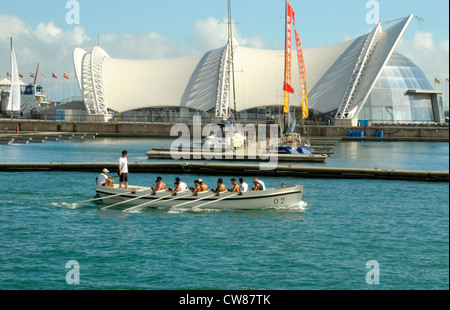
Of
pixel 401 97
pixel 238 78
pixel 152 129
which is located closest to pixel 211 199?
pixel 152 129

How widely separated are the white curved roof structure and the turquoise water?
63592 millimetres

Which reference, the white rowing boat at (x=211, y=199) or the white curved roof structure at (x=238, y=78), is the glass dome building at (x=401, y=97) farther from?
the white rowing boat at (x=211, y=199)

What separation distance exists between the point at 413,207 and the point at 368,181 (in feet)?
37.4

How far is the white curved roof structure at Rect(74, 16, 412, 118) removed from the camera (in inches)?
4053

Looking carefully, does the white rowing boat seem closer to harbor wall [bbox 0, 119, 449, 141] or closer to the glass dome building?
harbor wall [bbox 0, 119, 449, 141]

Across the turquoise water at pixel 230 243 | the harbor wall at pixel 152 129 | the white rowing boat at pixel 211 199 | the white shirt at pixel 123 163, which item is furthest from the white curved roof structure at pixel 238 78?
the white shirt at pixel 123 163

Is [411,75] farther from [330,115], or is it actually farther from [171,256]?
[171,256]

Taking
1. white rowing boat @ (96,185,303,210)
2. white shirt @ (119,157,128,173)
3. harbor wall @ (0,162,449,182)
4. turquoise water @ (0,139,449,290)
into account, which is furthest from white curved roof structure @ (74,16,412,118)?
white shirt @ (119,157,128,173)

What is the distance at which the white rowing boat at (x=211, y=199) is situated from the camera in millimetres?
32938

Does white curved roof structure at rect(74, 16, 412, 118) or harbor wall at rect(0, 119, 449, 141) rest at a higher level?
white curved roof structure at rect(74, 16, 412, 118)

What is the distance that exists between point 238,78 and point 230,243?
9088cm

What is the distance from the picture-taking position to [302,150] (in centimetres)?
6475

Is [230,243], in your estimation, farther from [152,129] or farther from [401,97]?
[401,97]
